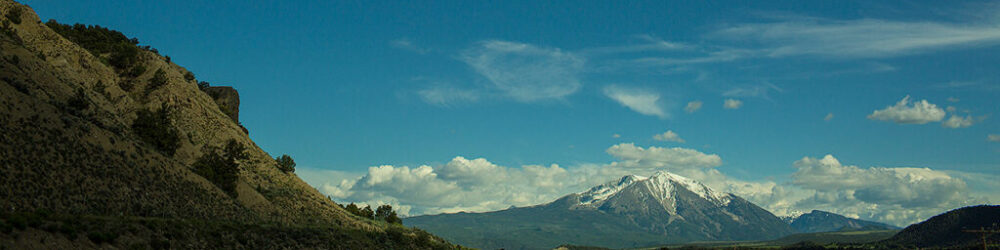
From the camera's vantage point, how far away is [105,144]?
6962cm

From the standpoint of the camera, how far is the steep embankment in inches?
2299

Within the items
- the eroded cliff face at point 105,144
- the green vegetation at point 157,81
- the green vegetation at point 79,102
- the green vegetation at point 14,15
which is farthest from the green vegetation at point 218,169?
the green vegetation at point 14,15

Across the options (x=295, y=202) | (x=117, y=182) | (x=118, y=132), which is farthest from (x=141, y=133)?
(x=295, y=202)

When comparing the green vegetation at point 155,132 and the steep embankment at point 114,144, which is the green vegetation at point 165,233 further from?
the green vegetation at point 155,132

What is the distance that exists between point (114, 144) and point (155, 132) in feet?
35.2

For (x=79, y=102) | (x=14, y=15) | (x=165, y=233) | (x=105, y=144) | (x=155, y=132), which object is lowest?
(x=165, y=233)

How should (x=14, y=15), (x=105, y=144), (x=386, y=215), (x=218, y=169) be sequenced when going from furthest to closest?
(x=386, y=215) < (x=218, y=169) < (x=14, y=15) < (x=105, y=144)

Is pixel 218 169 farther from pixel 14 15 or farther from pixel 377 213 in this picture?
pixel 377 213

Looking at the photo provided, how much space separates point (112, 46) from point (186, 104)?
13520mm

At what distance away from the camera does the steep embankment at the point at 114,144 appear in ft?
192

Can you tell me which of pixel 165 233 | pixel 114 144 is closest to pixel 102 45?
pixel 114 144

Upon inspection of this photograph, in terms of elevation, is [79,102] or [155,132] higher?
[79,102]

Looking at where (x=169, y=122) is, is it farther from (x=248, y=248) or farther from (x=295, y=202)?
(x=248, y=248)

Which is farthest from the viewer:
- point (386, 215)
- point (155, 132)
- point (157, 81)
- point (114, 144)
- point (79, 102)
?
point (386, 215)
